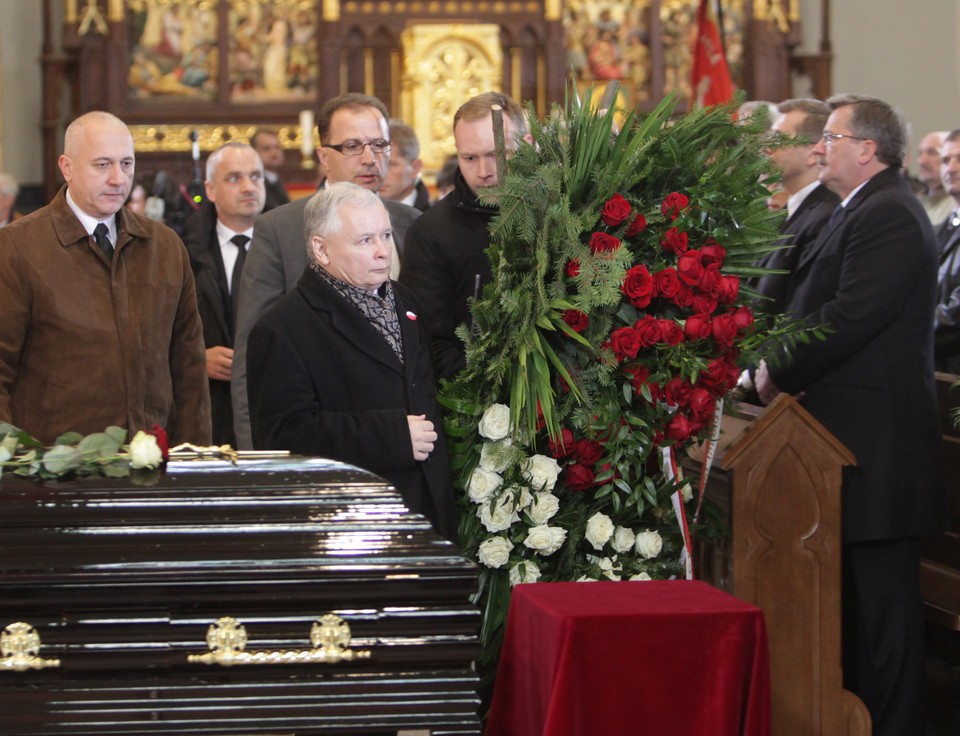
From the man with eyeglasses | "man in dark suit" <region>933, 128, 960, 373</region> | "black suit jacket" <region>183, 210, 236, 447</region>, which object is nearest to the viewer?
the man with eyeglasses

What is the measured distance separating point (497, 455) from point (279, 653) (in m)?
1.03

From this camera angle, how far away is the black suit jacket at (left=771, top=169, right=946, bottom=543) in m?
3.69

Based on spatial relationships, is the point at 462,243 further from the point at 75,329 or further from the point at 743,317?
the point at 75,329

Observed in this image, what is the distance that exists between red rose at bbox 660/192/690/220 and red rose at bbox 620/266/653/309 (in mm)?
161

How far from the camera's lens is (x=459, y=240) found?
11.6 ft

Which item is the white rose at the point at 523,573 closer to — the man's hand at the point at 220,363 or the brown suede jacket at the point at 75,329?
the brown suede jacket at the point at 75,329

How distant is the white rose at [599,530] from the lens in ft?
10.5

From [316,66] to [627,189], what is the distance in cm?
771

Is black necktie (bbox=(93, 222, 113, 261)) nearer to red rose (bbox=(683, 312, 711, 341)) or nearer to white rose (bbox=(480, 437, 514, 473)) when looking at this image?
white rose (bbox=(480, 437, 514, 473))

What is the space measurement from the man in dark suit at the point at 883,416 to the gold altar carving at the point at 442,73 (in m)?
6.59

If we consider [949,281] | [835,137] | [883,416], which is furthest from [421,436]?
[949,281]

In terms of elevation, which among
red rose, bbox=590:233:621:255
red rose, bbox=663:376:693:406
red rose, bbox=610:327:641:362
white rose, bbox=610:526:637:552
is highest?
red rose, bbox=590:233:621:255

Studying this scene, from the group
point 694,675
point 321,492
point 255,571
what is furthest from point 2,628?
point 694,675

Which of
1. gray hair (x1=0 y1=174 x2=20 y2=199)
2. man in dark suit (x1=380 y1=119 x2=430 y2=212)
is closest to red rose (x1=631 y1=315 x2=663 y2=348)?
man in dark suit (x1=380 y1=119 x2=430 y2=212)
